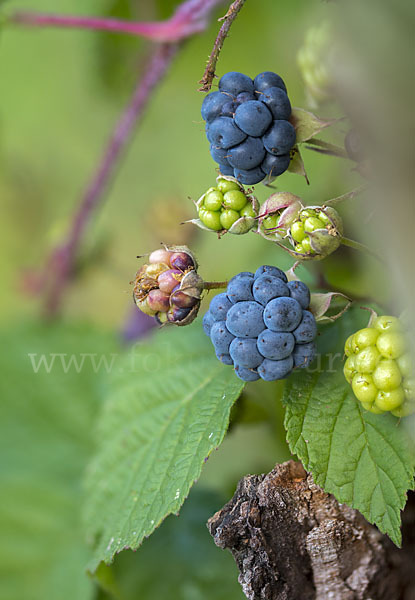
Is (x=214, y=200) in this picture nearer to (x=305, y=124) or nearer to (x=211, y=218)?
(x=211, y=218)

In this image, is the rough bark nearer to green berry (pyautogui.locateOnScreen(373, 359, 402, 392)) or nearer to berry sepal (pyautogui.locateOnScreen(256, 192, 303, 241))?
green berry (pyautogui.locateOnScreen(373, 359, 402, 392))

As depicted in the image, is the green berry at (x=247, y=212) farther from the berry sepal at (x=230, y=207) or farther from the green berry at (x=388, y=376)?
the green berry at (x=388, y=376)

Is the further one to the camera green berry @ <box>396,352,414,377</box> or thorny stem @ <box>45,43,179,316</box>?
thorny stem @ <box>45,43,179,316</box>

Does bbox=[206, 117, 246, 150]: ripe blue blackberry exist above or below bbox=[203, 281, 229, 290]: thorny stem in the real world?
above

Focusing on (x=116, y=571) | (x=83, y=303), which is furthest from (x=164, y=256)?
(x=83, y=303)

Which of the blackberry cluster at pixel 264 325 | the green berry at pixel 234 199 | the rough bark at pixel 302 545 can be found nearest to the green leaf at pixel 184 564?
the rough bark at pixel 302 545

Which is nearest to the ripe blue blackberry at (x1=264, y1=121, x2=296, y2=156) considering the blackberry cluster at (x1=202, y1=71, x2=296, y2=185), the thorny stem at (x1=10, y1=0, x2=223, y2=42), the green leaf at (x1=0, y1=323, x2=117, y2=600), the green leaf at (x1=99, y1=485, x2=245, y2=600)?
the blackberry cluster at (x1=202, y1=71, x2=296, y2=185)
